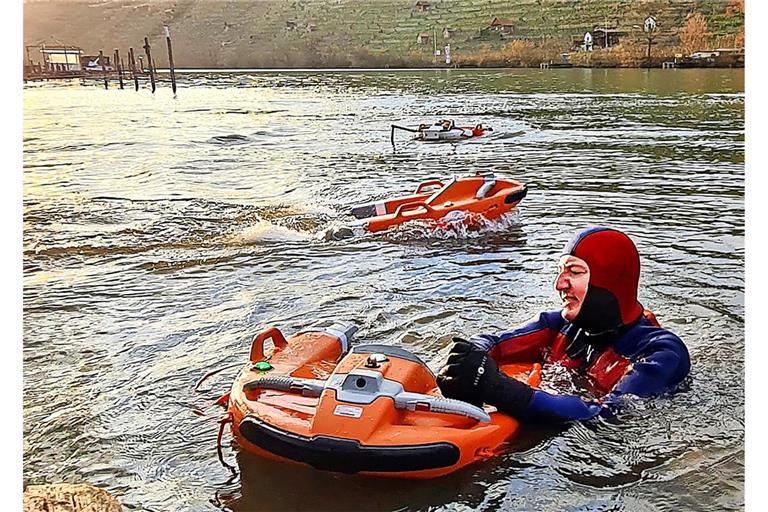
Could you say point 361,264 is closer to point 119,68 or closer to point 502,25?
point 502,25

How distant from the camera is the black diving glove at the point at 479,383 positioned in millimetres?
1772

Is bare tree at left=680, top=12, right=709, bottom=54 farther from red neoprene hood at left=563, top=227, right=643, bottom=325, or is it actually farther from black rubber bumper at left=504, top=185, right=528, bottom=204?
red neoprene hood at left=563, top=227, right=643, bottom=325

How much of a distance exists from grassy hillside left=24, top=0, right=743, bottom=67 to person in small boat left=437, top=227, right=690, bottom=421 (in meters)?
3.67

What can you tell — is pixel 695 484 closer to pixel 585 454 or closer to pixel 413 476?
pixel 585 454

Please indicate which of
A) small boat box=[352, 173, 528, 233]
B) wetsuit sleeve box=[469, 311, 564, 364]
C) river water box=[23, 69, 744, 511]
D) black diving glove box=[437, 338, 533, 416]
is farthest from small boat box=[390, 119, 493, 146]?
black diving glove box=[437, 338, 533, 416]

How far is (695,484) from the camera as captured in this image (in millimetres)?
1803

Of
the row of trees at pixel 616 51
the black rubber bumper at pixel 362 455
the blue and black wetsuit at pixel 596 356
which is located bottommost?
the black rubber bumper at pixel 362 455

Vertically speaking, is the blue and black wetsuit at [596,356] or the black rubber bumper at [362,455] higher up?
the blue and black wetsuit at [596,356]

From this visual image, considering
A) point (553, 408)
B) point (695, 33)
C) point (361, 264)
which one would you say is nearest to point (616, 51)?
point (695, 33)

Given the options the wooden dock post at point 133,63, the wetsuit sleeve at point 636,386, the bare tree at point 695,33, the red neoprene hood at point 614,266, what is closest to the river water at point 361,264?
the wetsuit sleeve at point 636,386

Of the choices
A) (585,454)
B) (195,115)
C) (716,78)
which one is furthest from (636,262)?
(195,115)

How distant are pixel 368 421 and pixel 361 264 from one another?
178 cm

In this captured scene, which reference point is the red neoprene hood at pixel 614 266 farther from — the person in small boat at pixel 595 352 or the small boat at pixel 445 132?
the small boat at pixel 445 132

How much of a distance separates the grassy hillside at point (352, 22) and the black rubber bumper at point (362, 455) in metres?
4.10
